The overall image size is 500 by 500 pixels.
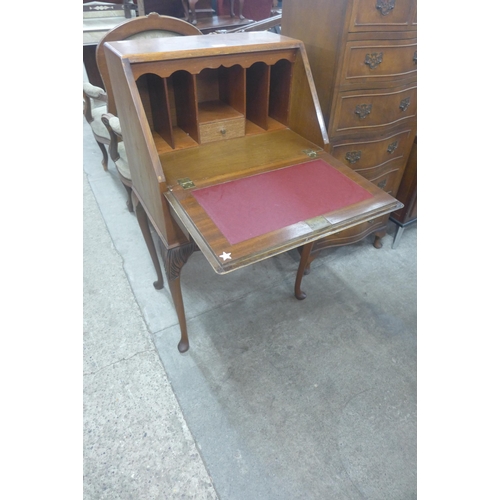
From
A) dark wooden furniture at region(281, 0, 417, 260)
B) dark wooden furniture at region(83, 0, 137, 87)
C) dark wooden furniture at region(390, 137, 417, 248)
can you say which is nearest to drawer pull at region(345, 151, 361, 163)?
dark wooden furniture at region(281, 0, 417, 260)

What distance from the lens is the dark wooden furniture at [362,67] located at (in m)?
1.35

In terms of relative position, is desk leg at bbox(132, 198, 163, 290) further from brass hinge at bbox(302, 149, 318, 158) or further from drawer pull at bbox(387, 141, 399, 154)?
drawer pull at bbox(387, 141, 399, 154)

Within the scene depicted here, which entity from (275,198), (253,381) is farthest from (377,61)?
(253,381)

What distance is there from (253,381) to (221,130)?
1132mm

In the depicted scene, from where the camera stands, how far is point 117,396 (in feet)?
5.05

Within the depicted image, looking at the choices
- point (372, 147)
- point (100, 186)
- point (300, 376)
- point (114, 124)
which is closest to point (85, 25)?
point (100, 186)

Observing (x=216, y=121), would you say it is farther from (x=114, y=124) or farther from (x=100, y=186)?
(x=100, y=186)

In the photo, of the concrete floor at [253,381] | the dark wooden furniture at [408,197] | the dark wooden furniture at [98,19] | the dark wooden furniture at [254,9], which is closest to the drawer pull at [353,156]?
the dark wooden furniture at [408,197]

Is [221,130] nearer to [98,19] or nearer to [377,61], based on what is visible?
[377,61]

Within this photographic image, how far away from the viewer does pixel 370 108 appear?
5.32 feet

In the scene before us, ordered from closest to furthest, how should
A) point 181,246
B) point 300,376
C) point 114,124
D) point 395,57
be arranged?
1. point 181,246
2. point 395,57
3. point 300,376
4. point 114,124

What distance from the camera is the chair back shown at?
1.95 m

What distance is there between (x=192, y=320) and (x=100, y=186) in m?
1.75

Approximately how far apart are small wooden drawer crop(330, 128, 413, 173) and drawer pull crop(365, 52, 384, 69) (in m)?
0.34
